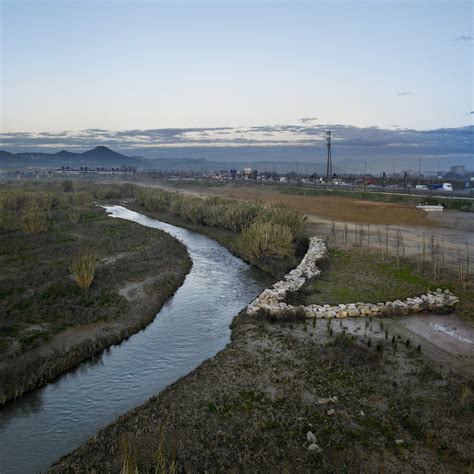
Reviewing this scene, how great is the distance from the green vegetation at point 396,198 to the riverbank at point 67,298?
93.9ft

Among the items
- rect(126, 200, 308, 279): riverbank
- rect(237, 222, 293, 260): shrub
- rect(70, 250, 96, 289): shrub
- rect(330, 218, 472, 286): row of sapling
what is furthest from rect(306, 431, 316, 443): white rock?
rect(237, 222, 293, 260): shrub

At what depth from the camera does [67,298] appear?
18.7 meters

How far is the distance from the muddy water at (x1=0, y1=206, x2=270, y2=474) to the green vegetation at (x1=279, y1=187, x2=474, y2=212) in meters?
30.6

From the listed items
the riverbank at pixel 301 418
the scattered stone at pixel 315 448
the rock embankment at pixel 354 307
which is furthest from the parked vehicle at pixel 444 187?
the scattered stone at pixel 315 448

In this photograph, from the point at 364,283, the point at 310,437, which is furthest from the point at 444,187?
the point at 310,437

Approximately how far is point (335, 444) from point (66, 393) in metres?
7.47

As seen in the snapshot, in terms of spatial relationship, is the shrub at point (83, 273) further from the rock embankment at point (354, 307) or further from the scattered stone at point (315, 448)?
the scattered stone at point (315, 448)

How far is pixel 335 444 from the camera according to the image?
9141mm

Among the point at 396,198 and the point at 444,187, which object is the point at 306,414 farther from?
the point at 444,187

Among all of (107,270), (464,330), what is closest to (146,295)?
(107,270)

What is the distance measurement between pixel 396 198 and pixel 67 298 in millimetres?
42156

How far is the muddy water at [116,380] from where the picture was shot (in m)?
10.2

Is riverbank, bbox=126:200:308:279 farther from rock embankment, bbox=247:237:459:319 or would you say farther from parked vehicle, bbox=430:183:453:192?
parked vehicle, bbox=430:183:453:192

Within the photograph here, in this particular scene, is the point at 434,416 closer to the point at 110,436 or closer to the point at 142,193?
the point at 110,436
